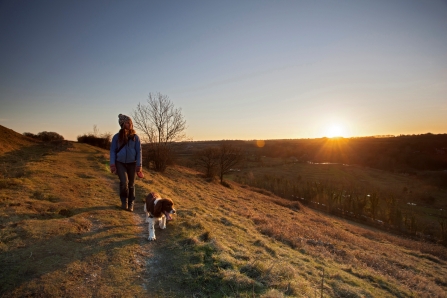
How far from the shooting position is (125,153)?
6590mm

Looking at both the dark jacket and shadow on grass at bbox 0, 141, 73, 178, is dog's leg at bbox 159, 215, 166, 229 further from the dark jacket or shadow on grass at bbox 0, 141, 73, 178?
shadow on grass at bbox 0, 141, 73, 178

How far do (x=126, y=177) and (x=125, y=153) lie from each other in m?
0.71

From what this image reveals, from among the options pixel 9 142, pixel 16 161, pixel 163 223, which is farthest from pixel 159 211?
pixel 9 142

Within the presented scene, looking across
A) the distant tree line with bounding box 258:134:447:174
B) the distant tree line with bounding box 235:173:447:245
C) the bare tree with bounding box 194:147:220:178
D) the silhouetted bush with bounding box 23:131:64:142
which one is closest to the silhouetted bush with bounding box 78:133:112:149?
the silhouetted bush with bounding box 23:131:64:142

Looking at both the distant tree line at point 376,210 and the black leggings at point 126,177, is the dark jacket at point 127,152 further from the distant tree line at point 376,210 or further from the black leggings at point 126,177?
the distant tree line at point 376,210

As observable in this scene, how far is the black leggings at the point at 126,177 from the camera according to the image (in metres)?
6.67

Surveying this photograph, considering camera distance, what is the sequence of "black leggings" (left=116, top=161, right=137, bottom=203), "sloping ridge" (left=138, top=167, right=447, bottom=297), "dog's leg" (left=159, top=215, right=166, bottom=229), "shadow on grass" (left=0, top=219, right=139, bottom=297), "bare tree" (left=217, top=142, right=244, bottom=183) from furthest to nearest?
"bare tree" (left=217, top=142, right=244, bottom=183) → "black leggings" (left=116, top=161, right=137, bottom=203) → "dog's leg" (left=159, top=215, right=166, bottom=229) → "sloping ridge" (left=138, top=167, right=447, bottom=297) → "shadow on grass" (left=0, top=219, right=139, bottom=297)

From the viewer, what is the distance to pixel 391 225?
Result: 28031 mm

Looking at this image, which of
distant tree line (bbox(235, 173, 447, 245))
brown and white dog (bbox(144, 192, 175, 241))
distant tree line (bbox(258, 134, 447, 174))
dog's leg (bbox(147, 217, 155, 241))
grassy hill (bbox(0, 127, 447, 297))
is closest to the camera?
grassy hill (bbox(0, 127, 447, 297))

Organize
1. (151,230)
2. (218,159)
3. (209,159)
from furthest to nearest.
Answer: (218,159) → (209,159) → (151,230)

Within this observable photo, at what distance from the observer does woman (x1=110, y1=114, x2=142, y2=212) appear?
21.4 ft

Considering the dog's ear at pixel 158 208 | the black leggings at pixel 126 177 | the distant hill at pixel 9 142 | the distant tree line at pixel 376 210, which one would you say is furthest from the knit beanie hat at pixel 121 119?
the distant tree line at pixel 376 210

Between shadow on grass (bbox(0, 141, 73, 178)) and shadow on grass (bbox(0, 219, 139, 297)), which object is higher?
shadow on grass (bbox(0, 141, 73, 178))

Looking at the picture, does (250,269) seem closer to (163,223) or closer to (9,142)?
(163,223)
